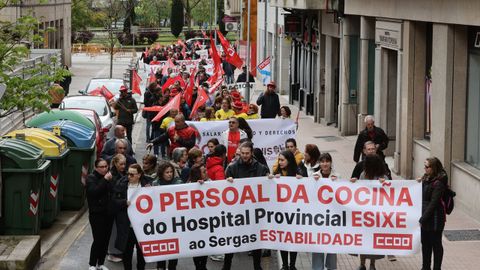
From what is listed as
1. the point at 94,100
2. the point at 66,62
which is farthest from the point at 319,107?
the point at 66,62

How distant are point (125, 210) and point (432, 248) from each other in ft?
11.7

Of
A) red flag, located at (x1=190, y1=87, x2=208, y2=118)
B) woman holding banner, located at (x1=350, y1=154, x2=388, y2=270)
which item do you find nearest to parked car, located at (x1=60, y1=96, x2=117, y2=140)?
red flag, located at (x1=190, y1=87, x2=208, y2=118)

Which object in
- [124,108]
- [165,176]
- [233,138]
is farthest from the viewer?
[124,108]

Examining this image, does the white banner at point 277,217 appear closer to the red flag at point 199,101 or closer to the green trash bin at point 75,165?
the green trash bin at point 75,165

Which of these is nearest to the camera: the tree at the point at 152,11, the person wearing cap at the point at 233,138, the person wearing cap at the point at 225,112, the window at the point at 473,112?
the person wearing cap at the point at 233,138

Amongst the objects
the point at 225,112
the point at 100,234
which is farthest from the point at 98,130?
the point at 100,234

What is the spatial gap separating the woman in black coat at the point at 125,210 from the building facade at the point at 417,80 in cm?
611

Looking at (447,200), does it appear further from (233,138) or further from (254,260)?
(233,138)

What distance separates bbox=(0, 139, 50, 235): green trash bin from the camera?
13.6m

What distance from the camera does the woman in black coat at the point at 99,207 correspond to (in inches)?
469

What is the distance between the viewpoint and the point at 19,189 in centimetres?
1362

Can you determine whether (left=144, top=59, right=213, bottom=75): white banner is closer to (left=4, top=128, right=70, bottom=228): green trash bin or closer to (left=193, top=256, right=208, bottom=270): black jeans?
(left=4, top=128, right=70, bottom=228): green trash bin

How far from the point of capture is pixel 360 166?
12.9 meters

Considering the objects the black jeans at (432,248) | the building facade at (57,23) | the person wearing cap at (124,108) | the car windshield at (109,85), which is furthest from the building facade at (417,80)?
the building facade at (57,23)
